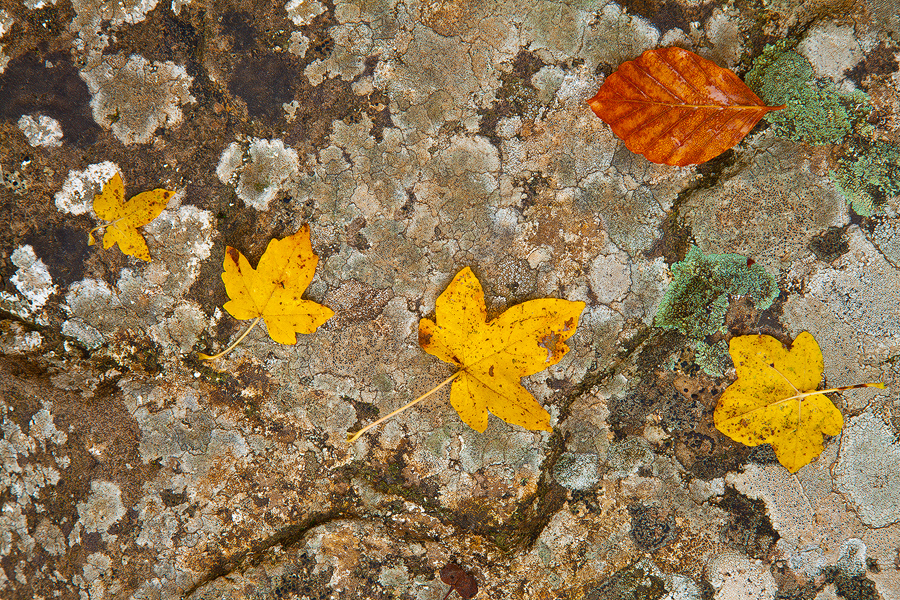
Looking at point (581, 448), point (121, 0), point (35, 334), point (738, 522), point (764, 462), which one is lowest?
point (738, 522)

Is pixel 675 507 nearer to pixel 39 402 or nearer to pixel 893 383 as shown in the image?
pixel 893 383

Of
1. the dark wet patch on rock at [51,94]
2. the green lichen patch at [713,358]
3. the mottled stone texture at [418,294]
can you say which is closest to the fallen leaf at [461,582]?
the mottled stone texture at [418,294]

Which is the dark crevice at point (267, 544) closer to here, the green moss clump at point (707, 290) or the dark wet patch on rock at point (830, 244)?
the green moss clump at point (707, 290)

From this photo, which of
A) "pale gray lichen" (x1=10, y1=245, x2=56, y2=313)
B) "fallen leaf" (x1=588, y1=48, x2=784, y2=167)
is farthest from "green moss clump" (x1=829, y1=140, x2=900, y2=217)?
"pale gray lichen" (x1=10, y1=245, x2=56, y2=313)

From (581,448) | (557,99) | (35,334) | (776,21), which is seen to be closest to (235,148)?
(35,334)

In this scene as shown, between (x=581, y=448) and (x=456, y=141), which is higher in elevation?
(x=456, y=141)

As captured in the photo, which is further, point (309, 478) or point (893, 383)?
point (309, 478)
